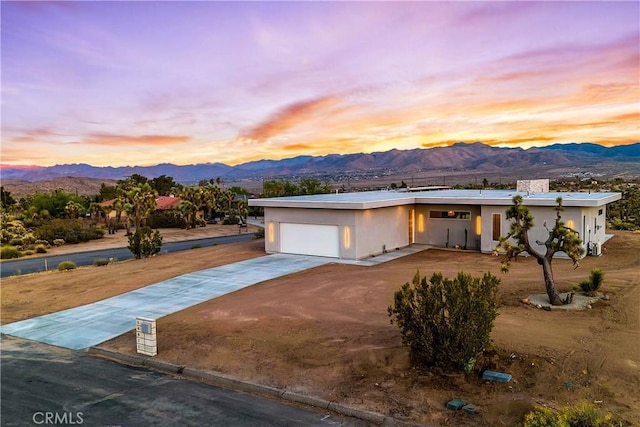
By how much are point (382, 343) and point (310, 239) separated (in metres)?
14.7

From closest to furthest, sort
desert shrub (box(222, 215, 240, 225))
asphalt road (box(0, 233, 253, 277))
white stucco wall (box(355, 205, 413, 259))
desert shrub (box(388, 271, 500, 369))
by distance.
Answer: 1. desert shrub (box(388, 271, 500, 369))
2. white stucco wall (box(355, 205, 413, 259))
3. asphalt road (box(0, 233, 253, 277))
4. desert shrub (box(222, 215, 240, 225))

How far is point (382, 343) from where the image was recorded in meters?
11.3

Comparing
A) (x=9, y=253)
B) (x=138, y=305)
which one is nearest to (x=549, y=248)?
(x=138, y=305)

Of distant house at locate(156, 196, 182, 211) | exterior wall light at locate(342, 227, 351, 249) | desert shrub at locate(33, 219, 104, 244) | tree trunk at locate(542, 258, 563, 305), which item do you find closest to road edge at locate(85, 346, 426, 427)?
tree trunk at locate(542, 258, 563, 305)

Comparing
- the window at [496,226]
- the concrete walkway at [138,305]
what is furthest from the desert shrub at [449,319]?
the window at [496,226]

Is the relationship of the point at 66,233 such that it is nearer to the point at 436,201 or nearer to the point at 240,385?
the point at 436,201

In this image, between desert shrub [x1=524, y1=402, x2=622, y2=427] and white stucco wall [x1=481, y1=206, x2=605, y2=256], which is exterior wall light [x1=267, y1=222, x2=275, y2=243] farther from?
desert shrub [x1=524, y1=402, x2=622, y2=427]

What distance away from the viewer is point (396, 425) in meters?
7.89

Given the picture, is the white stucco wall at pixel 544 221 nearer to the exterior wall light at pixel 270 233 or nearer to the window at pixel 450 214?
the window at pixel 450 214

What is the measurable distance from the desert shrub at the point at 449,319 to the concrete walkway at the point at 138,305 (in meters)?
8.61

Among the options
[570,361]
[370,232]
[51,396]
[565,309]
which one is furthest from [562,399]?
[370,232]

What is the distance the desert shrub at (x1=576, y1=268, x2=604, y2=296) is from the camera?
47.9ft

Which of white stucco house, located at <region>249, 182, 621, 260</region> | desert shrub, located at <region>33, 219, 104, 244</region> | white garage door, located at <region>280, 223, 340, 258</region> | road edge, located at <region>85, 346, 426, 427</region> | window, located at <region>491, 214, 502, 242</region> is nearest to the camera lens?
road edge, located at <region>85, 346, 426, 427</region>

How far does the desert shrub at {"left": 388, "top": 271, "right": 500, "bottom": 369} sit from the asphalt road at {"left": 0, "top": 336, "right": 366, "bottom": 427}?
236 cm
